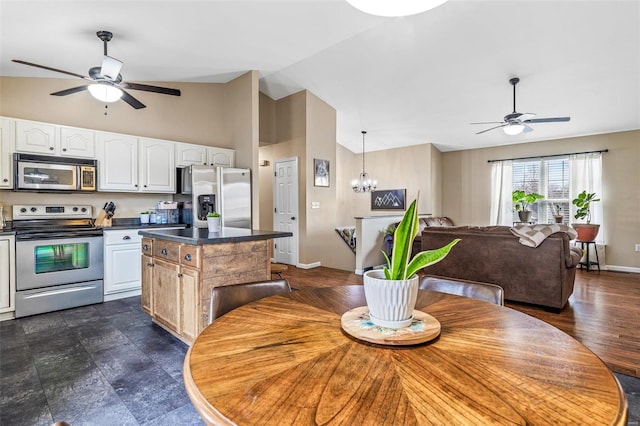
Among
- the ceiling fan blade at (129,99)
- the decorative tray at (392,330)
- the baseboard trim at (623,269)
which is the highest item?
the ceiling fan blade at (129,99)

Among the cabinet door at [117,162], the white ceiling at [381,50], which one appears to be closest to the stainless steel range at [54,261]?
the cabinet door at [117,162]

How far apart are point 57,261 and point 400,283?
3.94 m

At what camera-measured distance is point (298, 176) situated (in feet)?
19.2

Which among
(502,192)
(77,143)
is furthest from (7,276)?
(502,192)

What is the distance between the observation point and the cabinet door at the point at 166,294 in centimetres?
256

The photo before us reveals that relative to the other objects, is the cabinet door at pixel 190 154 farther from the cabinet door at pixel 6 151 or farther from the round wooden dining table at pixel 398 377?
the round wooden dining table at pixel 398 377

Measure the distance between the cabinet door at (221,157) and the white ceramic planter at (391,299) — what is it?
4551 millimetres

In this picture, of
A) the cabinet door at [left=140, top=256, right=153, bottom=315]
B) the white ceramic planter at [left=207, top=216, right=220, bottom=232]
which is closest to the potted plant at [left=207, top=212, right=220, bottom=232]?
the white ceramic planter at [left=207, top=216, right=220, bottom=232]

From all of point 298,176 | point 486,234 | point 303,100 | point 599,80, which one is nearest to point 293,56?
point 303,100

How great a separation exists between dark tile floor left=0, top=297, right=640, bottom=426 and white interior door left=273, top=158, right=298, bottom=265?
3.06 meters

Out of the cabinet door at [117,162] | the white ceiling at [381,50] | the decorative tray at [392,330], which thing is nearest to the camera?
the decorative tray at [392,330]

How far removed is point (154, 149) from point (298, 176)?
7.67 ft

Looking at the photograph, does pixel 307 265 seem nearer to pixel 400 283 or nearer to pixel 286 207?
pixel 286 207

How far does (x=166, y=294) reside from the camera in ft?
8.87
